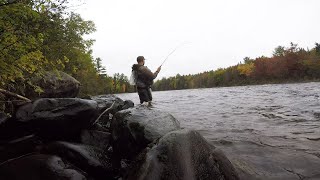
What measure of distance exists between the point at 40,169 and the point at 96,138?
1.99 metres

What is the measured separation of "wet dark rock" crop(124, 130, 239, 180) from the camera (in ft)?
11.5

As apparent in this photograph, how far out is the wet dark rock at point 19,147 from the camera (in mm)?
5012

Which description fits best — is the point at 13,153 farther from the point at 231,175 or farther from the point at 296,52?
the point at 296,52

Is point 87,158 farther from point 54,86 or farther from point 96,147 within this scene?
point 54,86

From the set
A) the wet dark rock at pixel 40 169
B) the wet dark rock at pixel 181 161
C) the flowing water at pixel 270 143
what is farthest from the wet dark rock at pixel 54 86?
the wet dark rock at pixel 181 161

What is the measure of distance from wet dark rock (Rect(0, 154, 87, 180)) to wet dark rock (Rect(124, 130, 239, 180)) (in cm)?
91

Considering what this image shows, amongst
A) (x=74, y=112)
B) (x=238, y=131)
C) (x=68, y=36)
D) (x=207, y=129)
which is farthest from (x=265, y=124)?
(x=68, y=36)

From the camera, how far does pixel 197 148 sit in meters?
3.91

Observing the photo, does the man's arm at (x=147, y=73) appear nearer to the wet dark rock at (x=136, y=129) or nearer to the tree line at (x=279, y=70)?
the wet dark rock at (x=136, y=129)

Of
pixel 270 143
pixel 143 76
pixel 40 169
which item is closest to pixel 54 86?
pixel 143 76

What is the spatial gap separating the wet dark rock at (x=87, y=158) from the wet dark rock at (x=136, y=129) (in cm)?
43

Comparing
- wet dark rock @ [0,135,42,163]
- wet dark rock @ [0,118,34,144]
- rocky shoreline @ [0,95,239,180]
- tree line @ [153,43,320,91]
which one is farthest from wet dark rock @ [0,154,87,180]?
tree line @ [153,43,320,91]

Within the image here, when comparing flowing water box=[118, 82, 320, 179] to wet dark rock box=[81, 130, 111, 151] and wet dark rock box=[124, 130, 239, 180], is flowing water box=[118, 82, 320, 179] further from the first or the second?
wet dark rock box=[81, 130, 111, 151]

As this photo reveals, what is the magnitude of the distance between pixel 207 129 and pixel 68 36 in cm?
479
